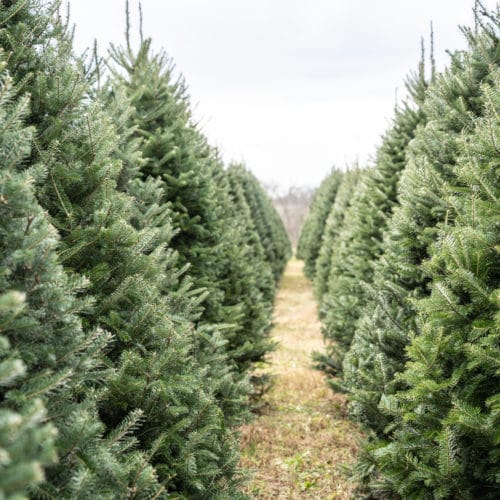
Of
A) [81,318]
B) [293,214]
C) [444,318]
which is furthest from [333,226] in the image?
[293,214]

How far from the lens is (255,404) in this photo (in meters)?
7.40

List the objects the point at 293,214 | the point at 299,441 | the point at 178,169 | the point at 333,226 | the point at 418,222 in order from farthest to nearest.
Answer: the point at 293,214, the point at 333,226, the point at 299,441, the point at 178,169, the point at 418,222

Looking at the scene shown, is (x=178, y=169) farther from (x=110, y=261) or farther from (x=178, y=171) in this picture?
(x=110, y=261)

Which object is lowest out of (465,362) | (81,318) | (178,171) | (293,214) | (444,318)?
(465,362)

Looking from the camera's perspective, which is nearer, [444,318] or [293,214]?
[444,318]

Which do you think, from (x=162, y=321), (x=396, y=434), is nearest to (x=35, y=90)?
(x=162, y=321)

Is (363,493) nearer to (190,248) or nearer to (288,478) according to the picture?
(288,478)

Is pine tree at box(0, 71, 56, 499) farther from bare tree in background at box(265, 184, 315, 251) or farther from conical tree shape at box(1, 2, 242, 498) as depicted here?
bare tree in background at box(265, 184, 315, 251)

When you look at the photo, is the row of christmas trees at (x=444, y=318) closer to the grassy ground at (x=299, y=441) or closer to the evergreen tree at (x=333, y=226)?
the grassy ground at (x=299, y=441)

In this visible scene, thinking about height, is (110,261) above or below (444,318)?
above

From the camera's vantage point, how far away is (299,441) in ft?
20.6

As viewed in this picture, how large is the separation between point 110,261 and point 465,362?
7.68 ft

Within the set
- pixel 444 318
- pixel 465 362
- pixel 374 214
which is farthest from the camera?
pixel 374 214

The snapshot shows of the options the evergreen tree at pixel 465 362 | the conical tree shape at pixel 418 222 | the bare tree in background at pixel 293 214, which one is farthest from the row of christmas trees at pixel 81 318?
the bare tree in background at pixel 293 214
